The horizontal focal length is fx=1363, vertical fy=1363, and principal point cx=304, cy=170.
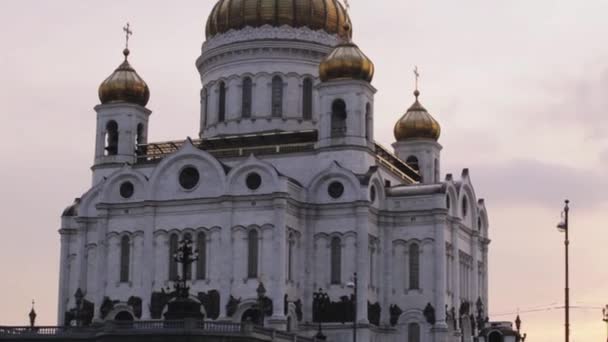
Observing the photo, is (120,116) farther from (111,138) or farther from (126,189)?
(126,189)

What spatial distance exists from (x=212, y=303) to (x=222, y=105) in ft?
47.0

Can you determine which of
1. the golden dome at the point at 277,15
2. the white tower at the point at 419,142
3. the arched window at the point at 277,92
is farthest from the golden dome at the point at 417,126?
the arched window at the point at 277,92

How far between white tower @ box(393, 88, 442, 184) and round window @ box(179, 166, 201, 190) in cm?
1558

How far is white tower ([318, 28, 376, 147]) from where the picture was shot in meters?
71.6

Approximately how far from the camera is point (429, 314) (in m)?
70.4

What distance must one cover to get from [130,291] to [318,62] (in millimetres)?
17679

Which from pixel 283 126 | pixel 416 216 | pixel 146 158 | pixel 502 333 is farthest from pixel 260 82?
pixel 502 333

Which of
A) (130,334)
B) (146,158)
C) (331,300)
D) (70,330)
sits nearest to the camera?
(130,334)

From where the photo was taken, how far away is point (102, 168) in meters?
76.4

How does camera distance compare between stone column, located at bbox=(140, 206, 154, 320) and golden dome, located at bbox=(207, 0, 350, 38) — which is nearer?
stone column, located at bbox=(140, 206, 154, 320)

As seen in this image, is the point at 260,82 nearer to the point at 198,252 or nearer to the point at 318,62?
the point at 318,62

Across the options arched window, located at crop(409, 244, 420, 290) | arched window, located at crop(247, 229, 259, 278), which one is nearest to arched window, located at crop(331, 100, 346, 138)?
arched window, located at crop(409, 244, 420, 290)

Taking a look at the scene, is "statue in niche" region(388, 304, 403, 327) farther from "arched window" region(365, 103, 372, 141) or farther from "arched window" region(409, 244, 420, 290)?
"arched window" region(365, 103, 372, 141)

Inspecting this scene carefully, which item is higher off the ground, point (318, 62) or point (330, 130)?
point (318, 62)
